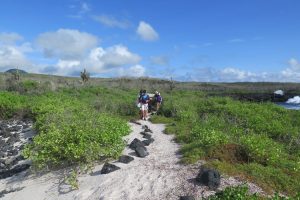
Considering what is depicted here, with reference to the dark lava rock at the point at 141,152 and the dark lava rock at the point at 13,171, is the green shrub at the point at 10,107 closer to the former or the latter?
the dark lava rock at the point at 13,171

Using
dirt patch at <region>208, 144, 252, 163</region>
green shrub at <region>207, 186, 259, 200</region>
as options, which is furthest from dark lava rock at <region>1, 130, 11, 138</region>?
green shrub at <region>207, 186, 259, 200</region>

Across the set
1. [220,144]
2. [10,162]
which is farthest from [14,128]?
[220,144]

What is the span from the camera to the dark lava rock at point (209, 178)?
10.3m

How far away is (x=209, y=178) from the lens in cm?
1043

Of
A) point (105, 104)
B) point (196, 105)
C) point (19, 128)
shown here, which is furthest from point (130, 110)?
point (19, 128)

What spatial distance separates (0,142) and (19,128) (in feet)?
10.6

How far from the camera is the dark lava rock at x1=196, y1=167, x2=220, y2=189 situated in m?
10.3

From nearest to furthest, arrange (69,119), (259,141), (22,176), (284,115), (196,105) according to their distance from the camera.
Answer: (259,141) → (22,176) → (69,119) → (284,115) → (196,105)

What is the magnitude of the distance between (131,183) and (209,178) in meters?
2.33

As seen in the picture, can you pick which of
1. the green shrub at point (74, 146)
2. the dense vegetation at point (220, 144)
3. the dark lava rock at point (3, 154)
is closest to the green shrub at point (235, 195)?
the dense vegetation at point (220, 144)

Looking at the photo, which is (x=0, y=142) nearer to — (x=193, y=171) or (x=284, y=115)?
(x=193, y=171)

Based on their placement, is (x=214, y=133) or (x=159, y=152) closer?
(x=214, y=133)

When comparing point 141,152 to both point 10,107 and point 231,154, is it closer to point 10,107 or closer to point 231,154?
point 231,154

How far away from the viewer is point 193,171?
11703 mm
